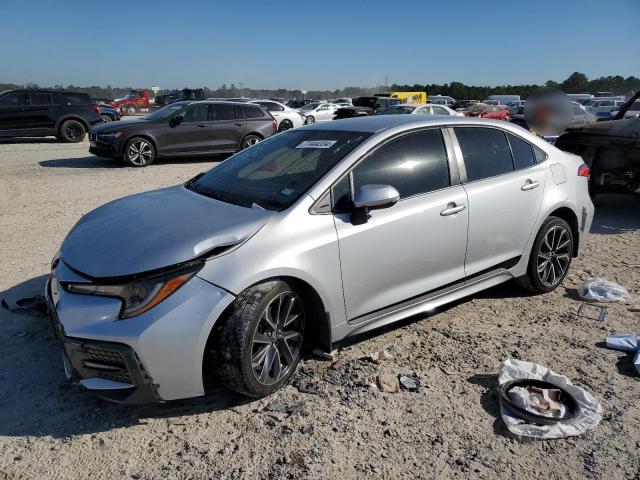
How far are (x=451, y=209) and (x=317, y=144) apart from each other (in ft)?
3.52

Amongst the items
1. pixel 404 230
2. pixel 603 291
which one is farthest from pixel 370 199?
pixel 603 291

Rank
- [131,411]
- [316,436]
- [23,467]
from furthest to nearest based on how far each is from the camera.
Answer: [131,411] → [316,436] → [23,467]

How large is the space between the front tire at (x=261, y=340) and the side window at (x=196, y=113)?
33.9ft

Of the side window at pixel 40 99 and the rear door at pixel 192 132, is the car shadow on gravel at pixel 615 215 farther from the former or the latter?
the side window at pixel 40 99

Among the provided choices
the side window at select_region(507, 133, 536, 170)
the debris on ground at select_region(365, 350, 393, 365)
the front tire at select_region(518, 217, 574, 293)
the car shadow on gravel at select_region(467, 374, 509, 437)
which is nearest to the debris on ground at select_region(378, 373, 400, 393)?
the debris on ground at select_region(365, 350, 393, 365)

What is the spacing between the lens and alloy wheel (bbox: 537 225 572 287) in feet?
15.0

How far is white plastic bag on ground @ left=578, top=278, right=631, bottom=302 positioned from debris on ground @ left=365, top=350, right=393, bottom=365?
2141 millimetres

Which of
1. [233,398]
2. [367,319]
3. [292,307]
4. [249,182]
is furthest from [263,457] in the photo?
[249,182]

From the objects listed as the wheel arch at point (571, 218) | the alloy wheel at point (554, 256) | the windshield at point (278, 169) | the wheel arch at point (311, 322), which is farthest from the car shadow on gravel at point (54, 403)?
the wheel arch at point (571, 218)

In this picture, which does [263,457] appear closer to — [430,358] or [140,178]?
[430,358]

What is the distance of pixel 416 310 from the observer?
3664 millimetres

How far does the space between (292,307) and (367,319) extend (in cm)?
56

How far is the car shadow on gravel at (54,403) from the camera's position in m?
2.87

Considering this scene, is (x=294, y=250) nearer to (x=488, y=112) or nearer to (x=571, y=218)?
(x=571, y=218)
